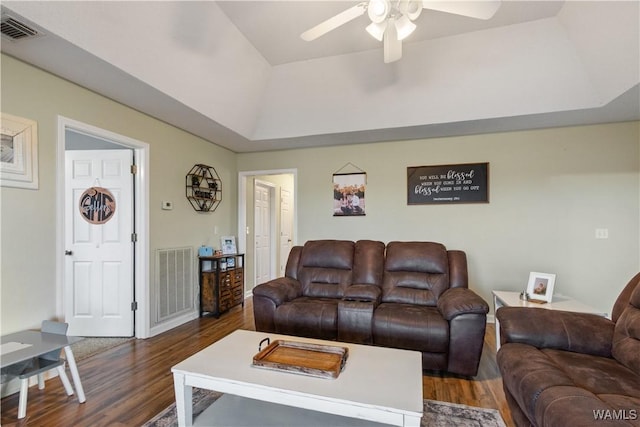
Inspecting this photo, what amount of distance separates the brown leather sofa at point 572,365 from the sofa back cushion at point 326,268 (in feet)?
5.06

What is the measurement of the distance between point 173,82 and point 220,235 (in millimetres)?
2332

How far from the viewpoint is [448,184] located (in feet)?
12.8

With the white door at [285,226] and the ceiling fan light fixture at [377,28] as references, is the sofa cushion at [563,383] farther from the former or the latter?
the white door at [285,226]

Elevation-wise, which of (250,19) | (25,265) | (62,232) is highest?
(250,19)

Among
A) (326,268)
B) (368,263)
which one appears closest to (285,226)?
(326,268)

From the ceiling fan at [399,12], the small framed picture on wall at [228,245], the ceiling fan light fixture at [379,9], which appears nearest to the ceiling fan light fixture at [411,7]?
the ceiling fan at [399,12]

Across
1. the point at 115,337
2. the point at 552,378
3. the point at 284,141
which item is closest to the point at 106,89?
the point at 284,141

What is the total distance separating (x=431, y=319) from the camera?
2.35 meters

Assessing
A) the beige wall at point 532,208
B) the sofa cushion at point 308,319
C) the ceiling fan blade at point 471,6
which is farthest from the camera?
the beige wall at point 532,208

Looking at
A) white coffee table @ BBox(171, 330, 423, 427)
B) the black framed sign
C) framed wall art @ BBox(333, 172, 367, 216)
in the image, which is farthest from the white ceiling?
white coffee table @ BBox(171, 330, 423, 427)

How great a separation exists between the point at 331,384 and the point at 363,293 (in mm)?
1356

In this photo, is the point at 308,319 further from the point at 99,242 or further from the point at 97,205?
the point at 97,205

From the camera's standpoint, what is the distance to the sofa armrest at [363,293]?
2.72 meters

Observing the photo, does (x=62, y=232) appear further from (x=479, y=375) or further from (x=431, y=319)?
(x=479, y=375)
